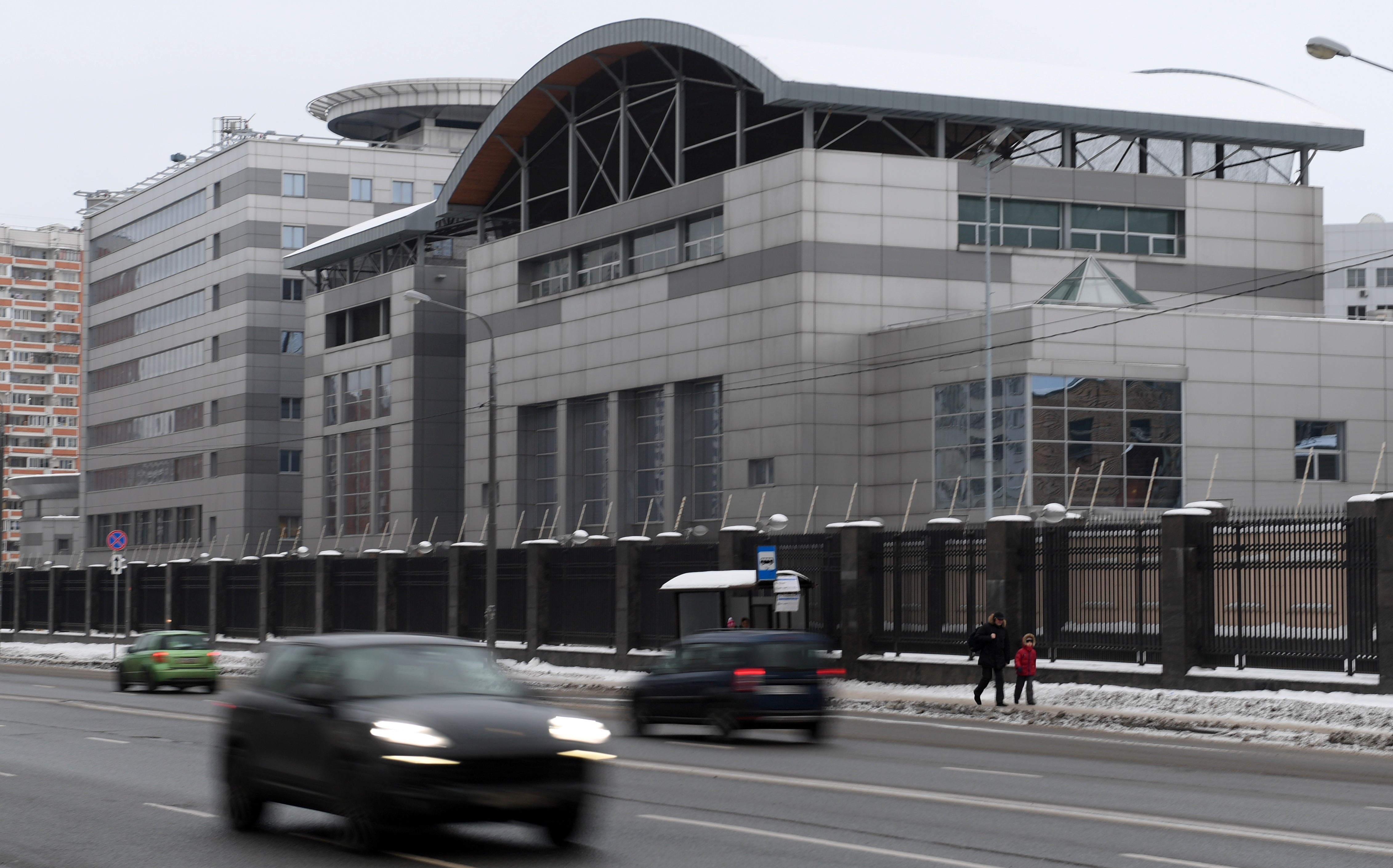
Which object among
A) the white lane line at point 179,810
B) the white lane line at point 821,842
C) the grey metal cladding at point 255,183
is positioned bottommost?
the white lane line at point 179,810

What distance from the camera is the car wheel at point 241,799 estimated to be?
43.7 ft

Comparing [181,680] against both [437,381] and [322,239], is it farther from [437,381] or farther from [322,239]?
[322,239]

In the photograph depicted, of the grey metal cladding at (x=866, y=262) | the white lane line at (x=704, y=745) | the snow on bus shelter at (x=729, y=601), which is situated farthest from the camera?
the grey metal cladding at (x=866, y=262)

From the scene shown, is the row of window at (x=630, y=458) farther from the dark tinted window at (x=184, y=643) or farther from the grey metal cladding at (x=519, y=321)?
the dark tinted window at (x=184, y=643)

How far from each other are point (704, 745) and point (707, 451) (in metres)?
38.1

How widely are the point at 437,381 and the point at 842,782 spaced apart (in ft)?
208

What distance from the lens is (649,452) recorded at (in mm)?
63500

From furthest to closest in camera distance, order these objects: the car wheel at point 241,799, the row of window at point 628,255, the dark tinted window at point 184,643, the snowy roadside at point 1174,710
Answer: the row of window at point 628,255, the dark tinted window at point 184,643, the snowy roadside at point 1174,710, the car wheel at point 241,799

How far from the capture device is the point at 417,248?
79438mm

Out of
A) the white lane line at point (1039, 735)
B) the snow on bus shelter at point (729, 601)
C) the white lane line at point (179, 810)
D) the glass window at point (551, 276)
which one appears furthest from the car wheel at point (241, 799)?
the glass window at point (551, 276)

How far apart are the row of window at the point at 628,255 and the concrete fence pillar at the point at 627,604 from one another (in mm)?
20530

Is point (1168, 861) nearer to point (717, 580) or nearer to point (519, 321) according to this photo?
point (717, 580)

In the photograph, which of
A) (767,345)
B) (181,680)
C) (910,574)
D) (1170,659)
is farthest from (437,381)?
(1170,659)

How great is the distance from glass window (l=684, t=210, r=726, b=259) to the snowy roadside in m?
26.2
